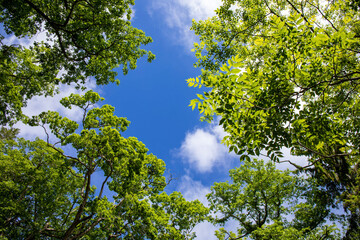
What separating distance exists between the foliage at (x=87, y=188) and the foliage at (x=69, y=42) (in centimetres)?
442

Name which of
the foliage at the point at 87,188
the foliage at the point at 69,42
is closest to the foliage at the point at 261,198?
the foliage at the point at 87,188

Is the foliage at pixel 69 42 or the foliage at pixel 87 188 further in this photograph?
the foliage at pixel 87 188

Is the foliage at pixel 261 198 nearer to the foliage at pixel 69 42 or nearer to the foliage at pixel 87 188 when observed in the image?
the foliage at pixel 87 188

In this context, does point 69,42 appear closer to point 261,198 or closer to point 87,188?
point 87,188

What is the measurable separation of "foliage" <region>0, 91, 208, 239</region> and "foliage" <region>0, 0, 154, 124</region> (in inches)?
174

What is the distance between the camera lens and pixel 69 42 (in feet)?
30.1

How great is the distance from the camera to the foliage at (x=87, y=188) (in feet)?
44.8

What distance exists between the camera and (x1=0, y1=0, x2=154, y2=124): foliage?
8344 millimetres

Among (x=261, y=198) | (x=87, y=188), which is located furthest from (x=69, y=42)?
(x=261, y=198)

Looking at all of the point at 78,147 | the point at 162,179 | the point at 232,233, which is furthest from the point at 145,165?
the point at 232,233

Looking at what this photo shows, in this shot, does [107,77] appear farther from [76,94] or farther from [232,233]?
[232,233]

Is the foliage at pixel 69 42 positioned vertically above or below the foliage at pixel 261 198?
above

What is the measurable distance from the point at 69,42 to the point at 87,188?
967cm

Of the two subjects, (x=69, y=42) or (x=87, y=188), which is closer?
(x=69, y=42)
